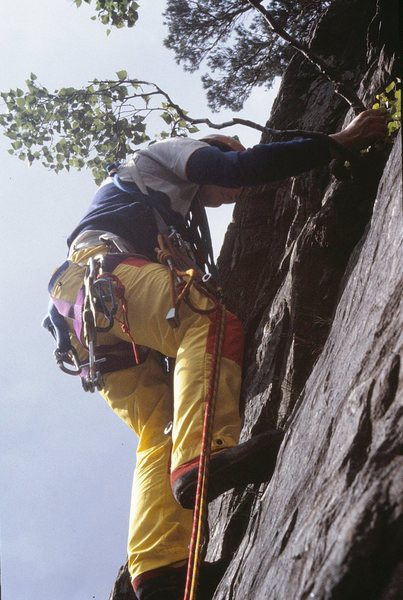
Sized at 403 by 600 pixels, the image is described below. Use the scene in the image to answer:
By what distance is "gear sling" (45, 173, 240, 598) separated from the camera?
2.98 m

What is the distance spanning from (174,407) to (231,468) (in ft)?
1.84

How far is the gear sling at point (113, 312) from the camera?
2.98 metres

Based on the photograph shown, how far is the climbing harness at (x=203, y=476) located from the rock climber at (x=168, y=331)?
0.15 ft

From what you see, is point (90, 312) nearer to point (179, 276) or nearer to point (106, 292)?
point (106, 292)

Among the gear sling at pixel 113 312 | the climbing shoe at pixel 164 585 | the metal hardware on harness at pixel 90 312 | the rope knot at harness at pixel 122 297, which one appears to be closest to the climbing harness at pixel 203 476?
the gear sling at pixel 113 312

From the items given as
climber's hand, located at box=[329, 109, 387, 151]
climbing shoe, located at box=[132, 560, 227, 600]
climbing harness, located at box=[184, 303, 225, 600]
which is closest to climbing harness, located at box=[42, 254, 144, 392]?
climbing harness, located at box=[184, 303, 225, 600]

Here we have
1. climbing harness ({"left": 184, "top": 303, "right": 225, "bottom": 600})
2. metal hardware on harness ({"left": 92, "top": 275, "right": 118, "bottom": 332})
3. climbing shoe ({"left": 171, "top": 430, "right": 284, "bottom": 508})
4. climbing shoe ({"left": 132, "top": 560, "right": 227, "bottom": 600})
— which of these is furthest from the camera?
metal hardware on harness ({"left": 92, "top": 275, "right": 118, "bottom": 332})

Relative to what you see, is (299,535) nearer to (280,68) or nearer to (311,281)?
(311,281)

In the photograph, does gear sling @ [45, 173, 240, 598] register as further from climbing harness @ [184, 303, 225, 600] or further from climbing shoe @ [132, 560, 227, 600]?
climbing shoe @ [132, 560, 227, 600]

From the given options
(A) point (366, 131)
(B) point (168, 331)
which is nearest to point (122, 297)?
(B) point (168, 331)

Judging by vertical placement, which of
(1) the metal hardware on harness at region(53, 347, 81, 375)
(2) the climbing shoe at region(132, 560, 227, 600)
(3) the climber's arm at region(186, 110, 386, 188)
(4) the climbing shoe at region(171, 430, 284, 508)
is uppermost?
(3) the climber's arm at region(186, 110, 386, 188)

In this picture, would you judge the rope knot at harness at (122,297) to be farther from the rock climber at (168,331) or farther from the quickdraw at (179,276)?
the quickdraw at (179,276)

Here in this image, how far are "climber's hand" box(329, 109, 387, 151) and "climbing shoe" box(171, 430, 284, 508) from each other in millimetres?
1689

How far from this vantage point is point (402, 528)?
1.59 meters
